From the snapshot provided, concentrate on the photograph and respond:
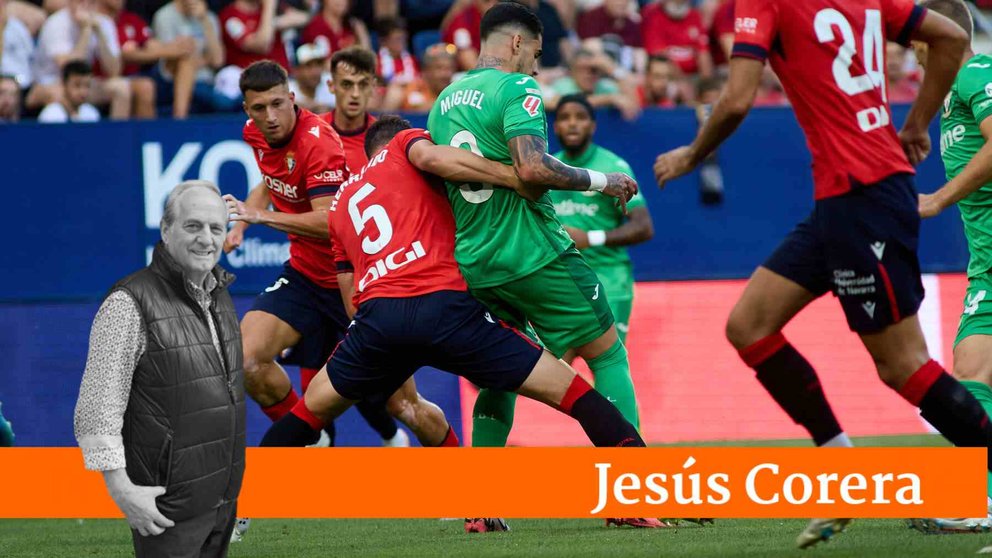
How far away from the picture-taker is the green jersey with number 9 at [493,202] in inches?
252

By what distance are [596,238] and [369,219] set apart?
11.1 feet

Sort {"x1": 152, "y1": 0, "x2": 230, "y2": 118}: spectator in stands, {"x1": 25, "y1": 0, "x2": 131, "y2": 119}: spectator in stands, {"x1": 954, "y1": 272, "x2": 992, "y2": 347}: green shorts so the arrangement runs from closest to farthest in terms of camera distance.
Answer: {"x1": 954, "y1": 272, "x2": 992, "y2": 347}: green shorts < {"x1": 25, "y1": 0, "x2": 131, "y2": 119}: spectator in stands < {"x1": 152, "y1": 0, "x2": 230, "y2": 118}: spectator in stands

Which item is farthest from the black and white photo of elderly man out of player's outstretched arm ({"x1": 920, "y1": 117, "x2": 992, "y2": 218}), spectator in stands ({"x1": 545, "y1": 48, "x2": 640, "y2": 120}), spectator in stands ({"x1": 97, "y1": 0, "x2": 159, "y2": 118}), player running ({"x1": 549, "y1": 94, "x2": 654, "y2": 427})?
spectator in stands ({"x1": 97, "y1": 0, "x2": 159, "y2": 118})

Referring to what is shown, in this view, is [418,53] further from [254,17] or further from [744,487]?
[744,487]

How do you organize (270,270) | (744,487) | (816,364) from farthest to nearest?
(270,270) → (816,364) → (744,487)

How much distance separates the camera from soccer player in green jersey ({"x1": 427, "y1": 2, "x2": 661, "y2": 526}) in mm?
6312

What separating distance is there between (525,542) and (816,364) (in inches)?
213

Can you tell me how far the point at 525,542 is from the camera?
6422mm

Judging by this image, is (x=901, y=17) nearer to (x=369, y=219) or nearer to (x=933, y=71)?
(x=933, y=71)

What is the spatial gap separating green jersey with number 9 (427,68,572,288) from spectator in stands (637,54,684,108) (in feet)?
24.7

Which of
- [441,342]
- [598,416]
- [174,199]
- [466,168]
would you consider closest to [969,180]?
[598,416]

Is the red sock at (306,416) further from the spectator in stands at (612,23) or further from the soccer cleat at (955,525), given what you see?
the spectator in stands at (612,23)

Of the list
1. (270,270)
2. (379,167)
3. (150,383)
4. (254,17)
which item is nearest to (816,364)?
(270,270)

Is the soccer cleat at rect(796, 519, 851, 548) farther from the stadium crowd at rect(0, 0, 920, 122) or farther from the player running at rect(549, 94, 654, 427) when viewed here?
the stadium crowd at rect(0, 0, 920, 122)
